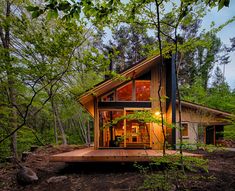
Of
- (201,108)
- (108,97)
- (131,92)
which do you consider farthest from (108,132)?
(201,108)

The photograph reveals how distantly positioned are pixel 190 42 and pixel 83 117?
38.8ft

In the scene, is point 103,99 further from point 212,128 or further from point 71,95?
point 212,128

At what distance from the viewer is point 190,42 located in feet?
15.2

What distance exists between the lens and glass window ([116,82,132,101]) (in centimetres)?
947

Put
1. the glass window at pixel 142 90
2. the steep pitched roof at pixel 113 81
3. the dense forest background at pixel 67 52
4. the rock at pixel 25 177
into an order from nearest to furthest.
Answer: the dense forest background at pixel 67 52 < the rock at pixel 25 177 < the steep pitched roof at pixel 113 81 < the glass window at pixel 142 90

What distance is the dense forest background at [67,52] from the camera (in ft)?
13.5

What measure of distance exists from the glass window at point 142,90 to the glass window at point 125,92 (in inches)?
14.0

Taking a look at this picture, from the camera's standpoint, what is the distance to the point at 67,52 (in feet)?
17.2

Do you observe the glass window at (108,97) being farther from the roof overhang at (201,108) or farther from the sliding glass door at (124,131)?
the roof overhang at (201,108)

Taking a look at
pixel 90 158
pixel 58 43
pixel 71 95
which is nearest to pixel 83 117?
pixel 71 95

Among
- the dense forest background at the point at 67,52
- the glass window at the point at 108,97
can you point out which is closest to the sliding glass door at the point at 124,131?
the glass window at the point at 108,97

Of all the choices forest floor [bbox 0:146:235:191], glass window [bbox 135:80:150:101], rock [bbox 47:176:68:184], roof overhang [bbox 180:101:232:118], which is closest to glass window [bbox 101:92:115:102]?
glass window [bbox 135:80:150:101]

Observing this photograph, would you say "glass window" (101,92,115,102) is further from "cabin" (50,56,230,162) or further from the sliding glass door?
the sliding glass door

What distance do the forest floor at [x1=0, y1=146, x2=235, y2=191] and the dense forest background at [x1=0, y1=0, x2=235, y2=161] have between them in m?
1.42
